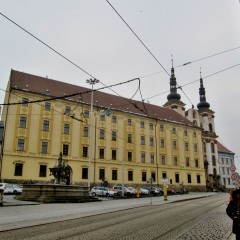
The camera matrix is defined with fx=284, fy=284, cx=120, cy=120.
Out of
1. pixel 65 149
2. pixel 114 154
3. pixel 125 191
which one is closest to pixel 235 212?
pixel 125 191

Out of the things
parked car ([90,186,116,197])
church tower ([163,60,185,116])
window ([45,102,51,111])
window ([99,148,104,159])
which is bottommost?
parked car ([90,186,116,197])

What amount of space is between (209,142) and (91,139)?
50.0 m

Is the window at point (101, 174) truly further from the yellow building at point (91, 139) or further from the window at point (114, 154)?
the window at point (114, 154)

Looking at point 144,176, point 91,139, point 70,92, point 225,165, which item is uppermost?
point 70,92

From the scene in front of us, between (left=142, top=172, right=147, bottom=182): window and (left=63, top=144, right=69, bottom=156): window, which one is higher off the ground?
→ (left=63, top=144, right=69, bottom=156): window

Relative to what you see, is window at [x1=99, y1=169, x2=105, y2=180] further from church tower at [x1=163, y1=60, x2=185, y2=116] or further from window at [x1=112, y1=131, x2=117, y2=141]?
church tower at [x1=163, y1=60, x2=185, y2=116]

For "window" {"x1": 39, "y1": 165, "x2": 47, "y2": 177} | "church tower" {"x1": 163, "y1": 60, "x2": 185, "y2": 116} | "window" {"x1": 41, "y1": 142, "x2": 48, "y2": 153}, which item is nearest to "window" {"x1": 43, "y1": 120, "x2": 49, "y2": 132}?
"window" {"x1": 41, "y1": 142, "x2": 48, "y2": 153}

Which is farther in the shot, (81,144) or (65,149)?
(81,144)

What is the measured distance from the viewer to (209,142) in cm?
7675

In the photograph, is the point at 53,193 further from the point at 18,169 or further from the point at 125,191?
the point at 18,169

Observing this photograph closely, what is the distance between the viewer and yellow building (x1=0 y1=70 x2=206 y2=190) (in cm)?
4188

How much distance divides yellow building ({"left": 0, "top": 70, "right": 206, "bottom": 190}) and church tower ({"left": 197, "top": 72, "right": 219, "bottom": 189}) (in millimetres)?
9763

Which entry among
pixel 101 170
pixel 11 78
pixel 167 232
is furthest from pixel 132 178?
pixel 167 232

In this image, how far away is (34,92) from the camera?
44125 millimetres
